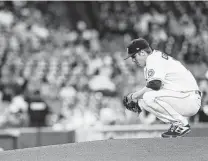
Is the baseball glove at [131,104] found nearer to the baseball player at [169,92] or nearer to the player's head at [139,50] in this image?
the baseball player at [169,92]

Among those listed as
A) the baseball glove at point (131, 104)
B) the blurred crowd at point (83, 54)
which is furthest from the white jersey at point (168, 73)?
the blurred crowd at point (83, 54)

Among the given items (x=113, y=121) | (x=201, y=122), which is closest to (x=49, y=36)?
(x=113, y=121)

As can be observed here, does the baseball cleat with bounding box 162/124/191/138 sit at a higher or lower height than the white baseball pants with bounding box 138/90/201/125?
lower

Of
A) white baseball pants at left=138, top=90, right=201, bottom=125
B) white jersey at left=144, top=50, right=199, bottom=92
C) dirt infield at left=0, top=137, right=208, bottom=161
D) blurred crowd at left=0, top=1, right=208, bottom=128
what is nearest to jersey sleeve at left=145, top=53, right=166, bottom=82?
white jersey at left=144, top=50, right=199, bottom=92

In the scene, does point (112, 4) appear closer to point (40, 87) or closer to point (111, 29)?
point (111, 29)

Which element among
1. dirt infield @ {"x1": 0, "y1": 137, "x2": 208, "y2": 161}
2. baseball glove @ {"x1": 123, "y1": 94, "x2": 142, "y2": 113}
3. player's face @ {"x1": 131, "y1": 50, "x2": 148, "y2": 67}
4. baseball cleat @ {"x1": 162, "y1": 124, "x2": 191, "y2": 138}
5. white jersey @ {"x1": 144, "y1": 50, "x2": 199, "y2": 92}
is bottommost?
dirt infield @ {"x1": 0, "y1": 137, "x2": 208, "y2": 161}

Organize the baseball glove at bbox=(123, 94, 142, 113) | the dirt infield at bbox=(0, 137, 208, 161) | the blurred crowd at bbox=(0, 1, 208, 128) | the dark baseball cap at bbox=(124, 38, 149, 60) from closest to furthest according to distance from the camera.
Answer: the dirt infield at bbox=(0, 137, 208, 161)
the dark baseball cap at bbox=(124, 38, 149, 60)
the baseball glove at bbox=(123, 94, 142, 113)
the blurred crowd at bbox=(0, 1, 208, 128)

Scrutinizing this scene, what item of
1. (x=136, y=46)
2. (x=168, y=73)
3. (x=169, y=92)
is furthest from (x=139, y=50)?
(x=169, y=92)

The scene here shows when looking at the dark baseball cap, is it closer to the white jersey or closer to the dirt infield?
the white jersey

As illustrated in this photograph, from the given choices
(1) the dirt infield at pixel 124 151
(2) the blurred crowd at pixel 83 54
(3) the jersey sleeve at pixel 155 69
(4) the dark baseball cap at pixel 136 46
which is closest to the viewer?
(1) the dirt infield at pixel 124 151
